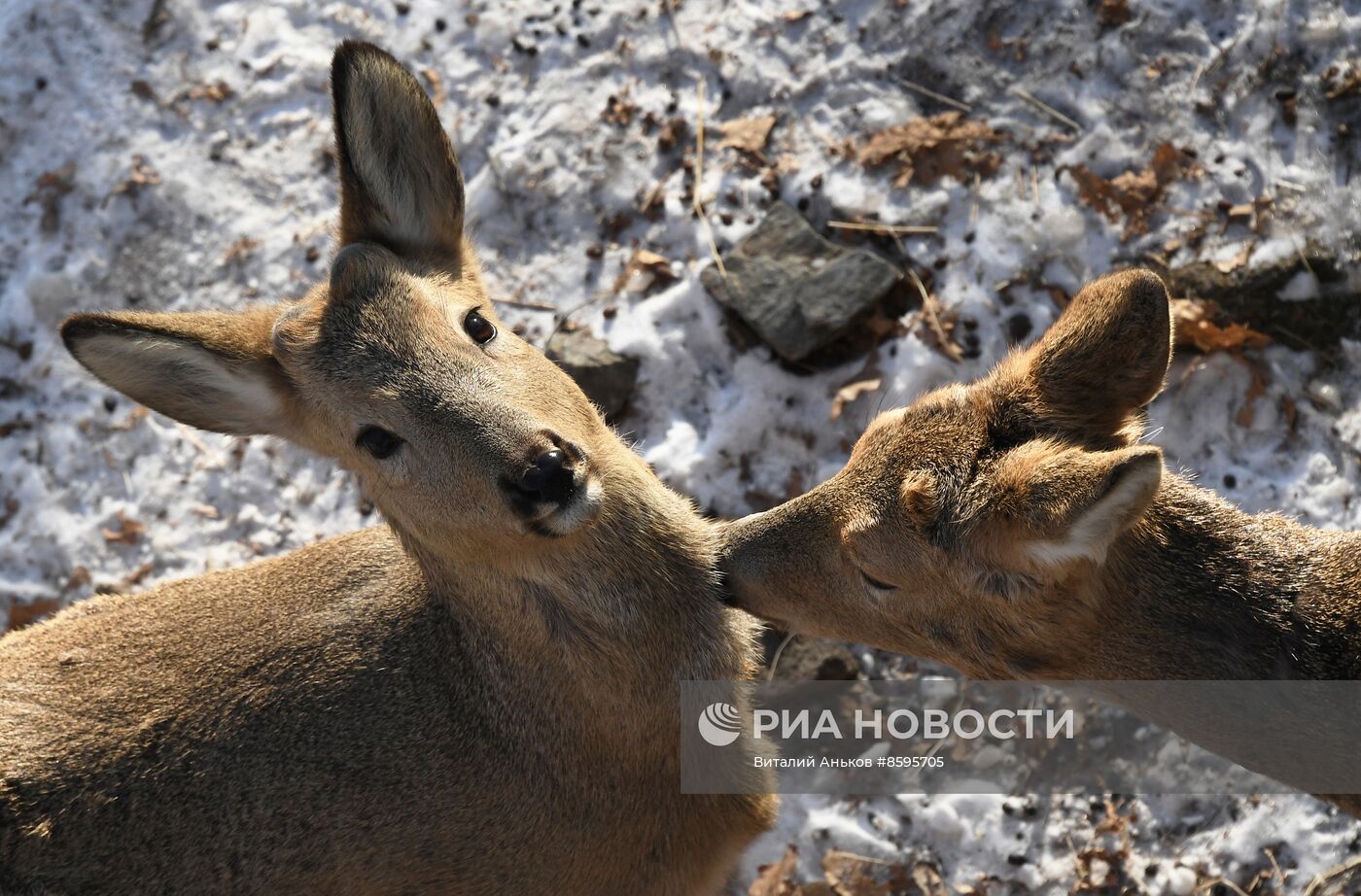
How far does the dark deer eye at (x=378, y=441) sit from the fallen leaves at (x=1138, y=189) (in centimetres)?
443

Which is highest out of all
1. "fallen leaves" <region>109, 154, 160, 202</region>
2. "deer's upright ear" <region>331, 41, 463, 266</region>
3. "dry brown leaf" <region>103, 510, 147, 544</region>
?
"deer's upright ear" <region>331, 41, 463, 266</region>

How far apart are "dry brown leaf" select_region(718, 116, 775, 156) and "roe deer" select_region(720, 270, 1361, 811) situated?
3407mm

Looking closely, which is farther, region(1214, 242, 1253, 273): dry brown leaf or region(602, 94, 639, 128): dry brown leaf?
region(602, 94, 639, 128): dry brown leaf

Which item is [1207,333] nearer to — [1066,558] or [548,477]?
[1066,558]

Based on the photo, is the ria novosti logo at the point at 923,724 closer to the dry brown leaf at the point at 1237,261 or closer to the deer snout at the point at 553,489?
the deer snout at the point at 553,489

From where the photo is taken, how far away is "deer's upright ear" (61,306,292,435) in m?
4.94

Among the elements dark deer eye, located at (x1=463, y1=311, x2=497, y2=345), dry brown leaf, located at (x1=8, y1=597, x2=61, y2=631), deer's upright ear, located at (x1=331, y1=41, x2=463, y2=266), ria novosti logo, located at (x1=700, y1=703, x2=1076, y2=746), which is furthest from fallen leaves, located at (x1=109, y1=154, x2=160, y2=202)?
ria novosti logo, located at (x1=700, y1=703, x2=1076, y2=746)

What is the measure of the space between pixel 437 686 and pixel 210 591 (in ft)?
3.91

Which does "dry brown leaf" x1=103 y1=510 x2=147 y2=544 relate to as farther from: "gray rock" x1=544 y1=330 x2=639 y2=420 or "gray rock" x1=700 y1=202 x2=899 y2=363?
"gray rock" x1=700 y1=202 x2=899 y2=363

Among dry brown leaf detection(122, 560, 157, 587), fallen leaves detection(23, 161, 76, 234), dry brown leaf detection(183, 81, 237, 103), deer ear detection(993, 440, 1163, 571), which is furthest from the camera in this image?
dry brown leaf detection(183, 81, 237, 103)

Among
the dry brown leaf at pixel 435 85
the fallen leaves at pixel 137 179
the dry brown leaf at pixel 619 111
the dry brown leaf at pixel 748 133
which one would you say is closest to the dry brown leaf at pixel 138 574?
the fallen leaves at pixel 137 179

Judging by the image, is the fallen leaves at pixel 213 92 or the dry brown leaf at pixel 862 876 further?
the fallen leaves at pixel 213 92

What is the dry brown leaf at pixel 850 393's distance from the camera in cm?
690

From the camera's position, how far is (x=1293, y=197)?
678cm
